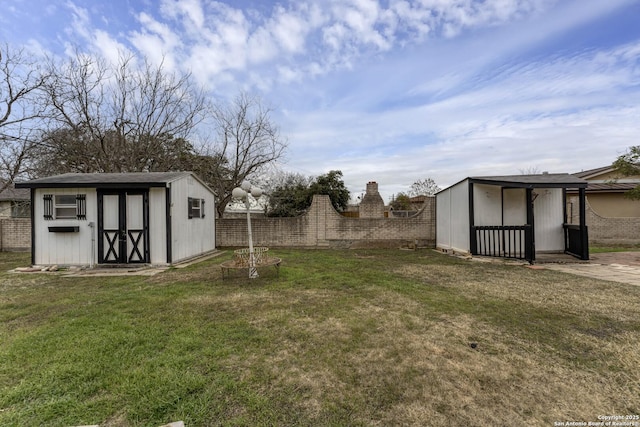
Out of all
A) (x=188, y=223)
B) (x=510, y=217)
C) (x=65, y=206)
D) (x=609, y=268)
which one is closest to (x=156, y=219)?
(x=188, y=223)

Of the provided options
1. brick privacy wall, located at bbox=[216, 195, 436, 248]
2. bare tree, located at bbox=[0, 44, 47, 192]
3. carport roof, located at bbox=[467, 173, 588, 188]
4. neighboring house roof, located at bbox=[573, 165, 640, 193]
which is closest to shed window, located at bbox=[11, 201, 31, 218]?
bare tree, located at bbox=[0, 44, 47, 192]

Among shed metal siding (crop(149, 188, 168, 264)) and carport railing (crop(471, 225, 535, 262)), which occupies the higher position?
shed metal siding (crop(149, 188, 168, 264))

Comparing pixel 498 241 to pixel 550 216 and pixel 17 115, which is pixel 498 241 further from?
pixel 17 115

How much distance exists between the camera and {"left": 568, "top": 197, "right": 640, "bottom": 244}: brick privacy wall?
40.3 feet

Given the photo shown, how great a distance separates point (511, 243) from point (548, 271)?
2413 mm

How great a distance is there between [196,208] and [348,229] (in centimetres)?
648

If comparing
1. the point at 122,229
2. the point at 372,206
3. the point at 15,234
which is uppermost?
the point at 372,206

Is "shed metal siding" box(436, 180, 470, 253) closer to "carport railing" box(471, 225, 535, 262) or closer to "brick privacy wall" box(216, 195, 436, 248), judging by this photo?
"carport railing" box(471, 225, 535, 262)

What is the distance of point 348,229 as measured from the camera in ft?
41.7

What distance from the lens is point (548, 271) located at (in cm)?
691

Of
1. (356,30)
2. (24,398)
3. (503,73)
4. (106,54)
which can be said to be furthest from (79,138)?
(503,73)

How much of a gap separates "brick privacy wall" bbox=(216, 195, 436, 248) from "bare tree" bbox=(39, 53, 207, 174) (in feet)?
25.8

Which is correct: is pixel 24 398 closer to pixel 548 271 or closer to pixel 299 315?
pixel 299 315

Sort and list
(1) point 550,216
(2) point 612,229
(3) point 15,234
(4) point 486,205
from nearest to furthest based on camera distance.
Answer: (4) point 486,205 < (1) point 550,216 < (3) point 15,234 < (2) point 612,229
